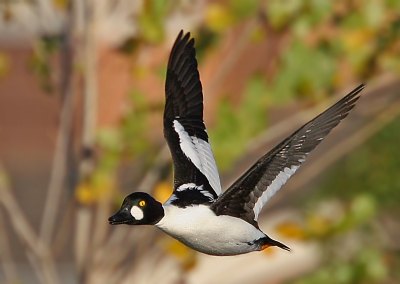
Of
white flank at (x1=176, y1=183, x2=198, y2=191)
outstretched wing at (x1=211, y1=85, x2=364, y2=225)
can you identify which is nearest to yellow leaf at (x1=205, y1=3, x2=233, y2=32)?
white flank at (x1=176, y1=183, x2=198, y2=191)

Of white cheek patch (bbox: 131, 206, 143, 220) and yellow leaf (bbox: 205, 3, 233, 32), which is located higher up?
yellow leaf (bbox: 205, 3, 233, 32)

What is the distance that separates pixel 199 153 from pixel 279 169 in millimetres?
481

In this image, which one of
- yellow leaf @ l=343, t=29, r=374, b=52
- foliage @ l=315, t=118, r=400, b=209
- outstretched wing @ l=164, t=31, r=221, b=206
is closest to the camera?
outstretched wing @ l=164, t=31, r=221, b=206

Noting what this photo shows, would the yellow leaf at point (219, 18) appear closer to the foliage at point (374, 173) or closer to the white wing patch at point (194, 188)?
the white wing patch at point (194, 188)

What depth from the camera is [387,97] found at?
6164mm

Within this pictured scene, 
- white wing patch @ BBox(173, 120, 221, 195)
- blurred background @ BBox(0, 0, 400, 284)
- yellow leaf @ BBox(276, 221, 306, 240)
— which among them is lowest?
white wing patch @ BBox(173, 120, 221, 195)

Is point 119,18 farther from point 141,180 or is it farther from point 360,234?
point 360,234

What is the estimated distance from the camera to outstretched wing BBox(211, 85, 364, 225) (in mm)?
3652

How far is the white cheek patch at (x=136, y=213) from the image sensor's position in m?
3.56

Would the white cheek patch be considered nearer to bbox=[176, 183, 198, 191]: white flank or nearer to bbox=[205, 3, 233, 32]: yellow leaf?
bbox=[176, 183, 198, 191]: white flank

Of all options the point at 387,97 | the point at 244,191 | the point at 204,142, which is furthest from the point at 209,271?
the point at 244,191

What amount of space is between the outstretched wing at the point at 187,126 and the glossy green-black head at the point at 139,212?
0.94 ft

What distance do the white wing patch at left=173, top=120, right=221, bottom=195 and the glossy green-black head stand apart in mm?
437

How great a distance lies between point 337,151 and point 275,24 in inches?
23.1
